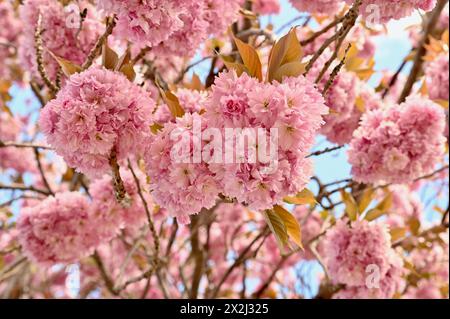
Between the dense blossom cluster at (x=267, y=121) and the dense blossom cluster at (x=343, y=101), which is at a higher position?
the dense blossom cluster at (x=343, y=101)

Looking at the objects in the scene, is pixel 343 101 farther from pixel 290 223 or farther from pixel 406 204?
pixel 406 204

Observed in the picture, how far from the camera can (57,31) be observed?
1830mm

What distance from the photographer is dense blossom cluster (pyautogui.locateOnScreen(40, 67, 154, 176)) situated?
3.85 ft

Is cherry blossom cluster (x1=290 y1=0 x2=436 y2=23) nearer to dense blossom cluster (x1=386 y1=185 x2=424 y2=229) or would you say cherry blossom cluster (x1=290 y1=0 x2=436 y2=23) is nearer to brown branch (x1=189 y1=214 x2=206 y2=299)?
brown branch (x1=189 y1=214 x2=206 y2=299)

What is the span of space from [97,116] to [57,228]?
1.04 m

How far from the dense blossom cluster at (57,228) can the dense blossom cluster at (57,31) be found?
532mm

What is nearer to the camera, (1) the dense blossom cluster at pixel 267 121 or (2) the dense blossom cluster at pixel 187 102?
(1) the dense blossom cluster at pixel 267 121

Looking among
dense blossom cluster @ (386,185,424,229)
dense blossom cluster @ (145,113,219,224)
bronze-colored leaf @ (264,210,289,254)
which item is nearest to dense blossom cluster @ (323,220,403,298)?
bronze-colored leaf @ (264,210,289,254)

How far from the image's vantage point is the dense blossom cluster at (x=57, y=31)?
6.00 ft

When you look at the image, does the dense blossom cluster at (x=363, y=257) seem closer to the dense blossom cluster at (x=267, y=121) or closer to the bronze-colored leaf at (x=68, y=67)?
the dense blossom cluster at (x=267, y=121)

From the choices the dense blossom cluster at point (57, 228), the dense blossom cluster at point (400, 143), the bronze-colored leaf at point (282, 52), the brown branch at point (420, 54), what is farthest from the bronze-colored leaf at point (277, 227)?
the brown branch at point (420, 54)

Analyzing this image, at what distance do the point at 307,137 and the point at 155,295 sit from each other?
3002 millimetres

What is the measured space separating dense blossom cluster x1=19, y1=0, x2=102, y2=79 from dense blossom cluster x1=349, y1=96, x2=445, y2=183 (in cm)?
104
